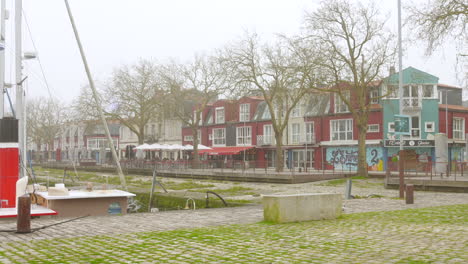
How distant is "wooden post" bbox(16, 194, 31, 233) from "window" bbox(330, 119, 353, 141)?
47.9 m

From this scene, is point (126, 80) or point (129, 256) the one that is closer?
point (129, 256)

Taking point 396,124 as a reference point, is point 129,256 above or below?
below

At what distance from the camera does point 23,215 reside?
11016mm

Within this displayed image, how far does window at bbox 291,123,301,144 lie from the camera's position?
62656 mm

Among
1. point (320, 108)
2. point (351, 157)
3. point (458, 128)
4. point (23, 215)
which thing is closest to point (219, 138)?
point (320, 108)

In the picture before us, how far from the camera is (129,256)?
8492 mm

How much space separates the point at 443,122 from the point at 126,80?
34.3 meters

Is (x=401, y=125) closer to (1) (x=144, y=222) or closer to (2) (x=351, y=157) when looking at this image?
(1) (x=144, y=222)

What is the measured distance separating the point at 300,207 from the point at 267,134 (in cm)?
5297

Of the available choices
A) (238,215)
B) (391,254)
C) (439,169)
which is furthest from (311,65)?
(391,254)

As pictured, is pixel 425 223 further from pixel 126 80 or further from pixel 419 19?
pixel 126 80

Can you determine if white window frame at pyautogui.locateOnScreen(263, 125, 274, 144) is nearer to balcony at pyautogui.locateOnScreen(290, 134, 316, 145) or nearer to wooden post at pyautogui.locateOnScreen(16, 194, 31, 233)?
balcony at pyautogui.locateOnScreen(290, 134, 316, 145)

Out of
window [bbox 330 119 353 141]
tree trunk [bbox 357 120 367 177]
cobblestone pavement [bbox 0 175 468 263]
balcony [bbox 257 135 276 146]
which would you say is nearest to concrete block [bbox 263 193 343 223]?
cobblestone pavement [bbox 0 175 468 263]

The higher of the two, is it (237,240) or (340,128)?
(340,128)
